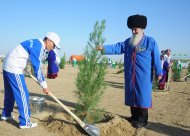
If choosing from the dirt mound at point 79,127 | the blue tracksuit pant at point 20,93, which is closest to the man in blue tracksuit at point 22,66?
the blue tracksuit pant at point 20,93

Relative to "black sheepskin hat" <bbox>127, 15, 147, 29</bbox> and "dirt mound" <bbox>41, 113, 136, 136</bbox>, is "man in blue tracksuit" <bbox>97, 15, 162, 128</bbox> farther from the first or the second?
"dirt mound" <bbox>41, 113, 136, 136</bbox>

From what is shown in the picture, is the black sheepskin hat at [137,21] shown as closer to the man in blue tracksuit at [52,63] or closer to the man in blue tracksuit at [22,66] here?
the man in blue tracksuit at [22,66]

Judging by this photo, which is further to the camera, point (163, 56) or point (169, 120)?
point (163, 56)

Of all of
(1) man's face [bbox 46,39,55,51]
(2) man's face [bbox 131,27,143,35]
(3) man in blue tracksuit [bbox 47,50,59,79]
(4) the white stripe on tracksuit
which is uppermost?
(2) man's face [bbox 131,27,143,35]

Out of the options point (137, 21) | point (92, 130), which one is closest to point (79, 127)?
point (92, 130)

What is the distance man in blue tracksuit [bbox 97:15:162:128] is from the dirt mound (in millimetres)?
350

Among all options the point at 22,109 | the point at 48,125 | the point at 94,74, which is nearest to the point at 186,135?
the point at 94,74

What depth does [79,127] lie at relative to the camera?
649 centimetres

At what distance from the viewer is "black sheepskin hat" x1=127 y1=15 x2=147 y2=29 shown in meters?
6.77

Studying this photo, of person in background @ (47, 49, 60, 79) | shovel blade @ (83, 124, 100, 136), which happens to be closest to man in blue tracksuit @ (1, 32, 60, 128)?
shovel blade @ (83, 124, 100, 136)

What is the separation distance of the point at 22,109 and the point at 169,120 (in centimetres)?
369

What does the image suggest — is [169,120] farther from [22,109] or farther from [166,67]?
[166,67]

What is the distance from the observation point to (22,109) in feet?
20.3

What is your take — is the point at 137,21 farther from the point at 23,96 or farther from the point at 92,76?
the point at 23,96
